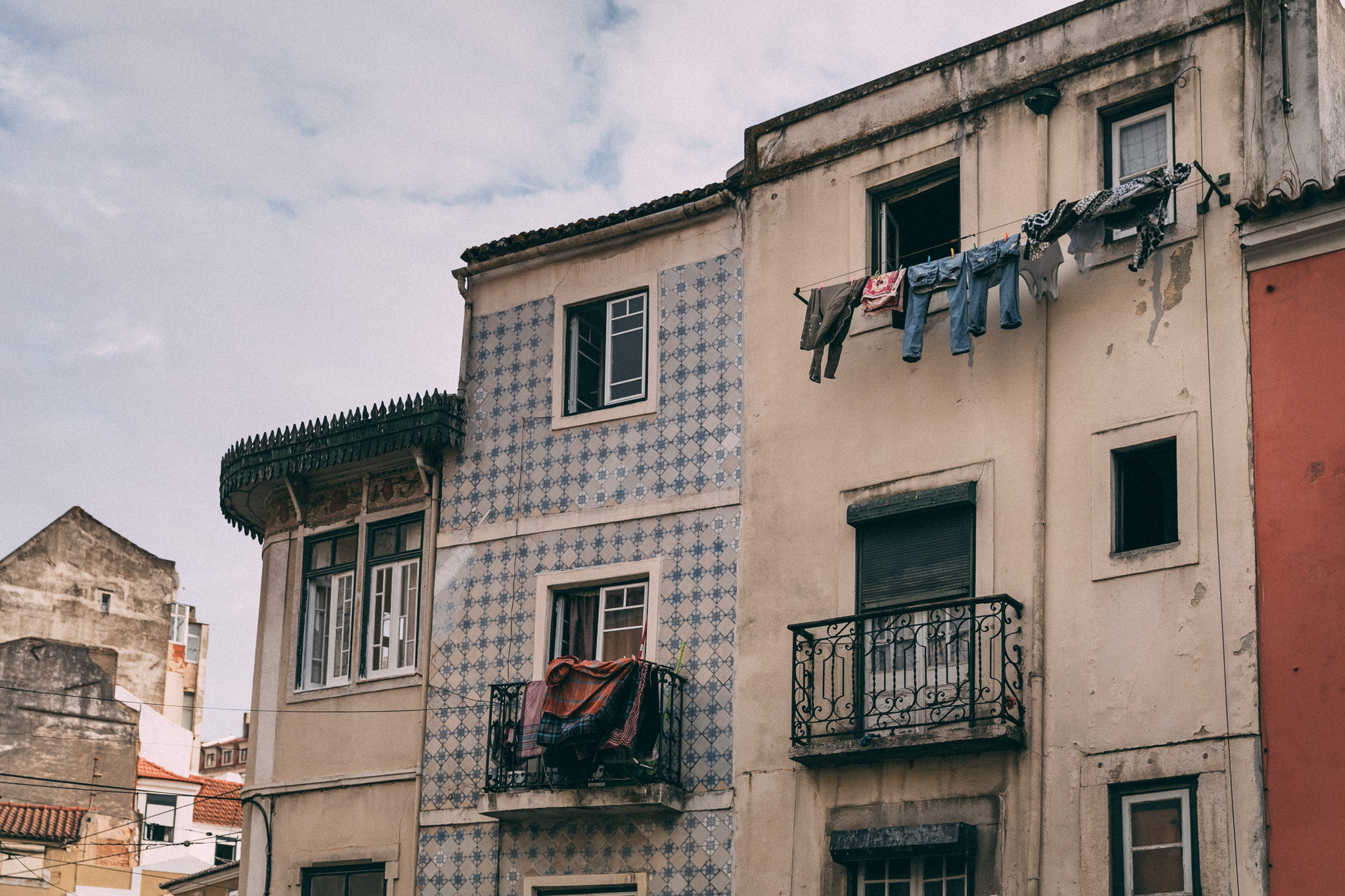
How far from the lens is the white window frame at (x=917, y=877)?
15094 mm

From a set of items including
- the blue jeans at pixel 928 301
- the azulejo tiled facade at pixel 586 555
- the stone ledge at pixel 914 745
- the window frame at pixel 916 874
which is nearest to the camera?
the stone ledge at pixel 914 745

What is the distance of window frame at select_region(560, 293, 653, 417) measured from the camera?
19.1m

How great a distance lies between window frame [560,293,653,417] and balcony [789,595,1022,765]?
3689 millimetres

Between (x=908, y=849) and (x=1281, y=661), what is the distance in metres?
3.60

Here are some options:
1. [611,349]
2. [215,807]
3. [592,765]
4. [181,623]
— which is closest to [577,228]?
[611,349]

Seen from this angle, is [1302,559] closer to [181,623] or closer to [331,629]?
[331,629]

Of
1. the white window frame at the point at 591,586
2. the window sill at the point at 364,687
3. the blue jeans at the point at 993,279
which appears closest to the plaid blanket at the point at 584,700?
the white window frame at the point at 591,586

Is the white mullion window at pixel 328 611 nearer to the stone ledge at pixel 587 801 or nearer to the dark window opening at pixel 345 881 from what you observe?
the dark window opening at pixel 345 881

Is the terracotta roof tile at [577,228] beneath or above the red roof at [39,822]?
above

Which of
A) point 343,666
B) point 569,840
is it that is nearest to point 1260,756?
point 569,840

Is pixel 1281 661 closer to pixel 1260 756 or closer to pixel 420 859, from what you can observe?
pixel 1260 756

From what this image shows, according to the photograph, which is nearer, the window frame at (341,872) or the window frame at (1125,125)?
the window frame at (1125,125)

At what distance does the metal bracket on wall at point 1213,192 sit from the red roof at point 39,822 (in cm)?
3154

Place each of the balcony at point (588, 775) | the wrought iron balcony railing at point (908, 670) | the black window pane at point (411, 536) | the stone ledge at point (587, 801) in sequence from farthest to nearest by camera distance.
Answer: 1. the black window pane at point (411, 536)
2. the balcony at point (588, 775)
3. the stone ledge at point (587, 801)
4. the wrought iron balcony railing at point (908, 670)
